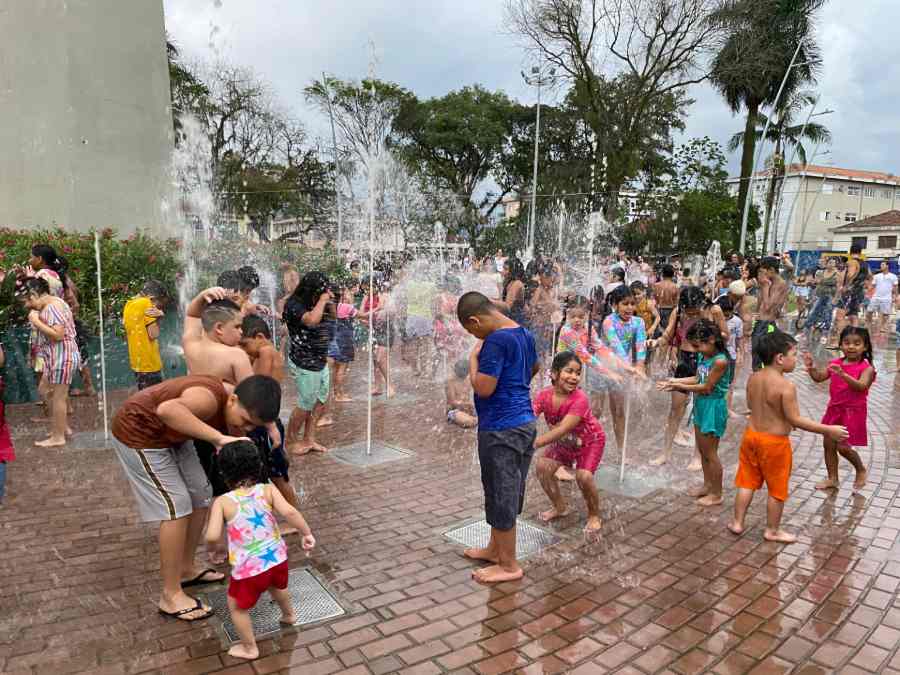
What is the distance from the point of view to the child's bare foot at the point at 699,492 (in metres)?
5.21

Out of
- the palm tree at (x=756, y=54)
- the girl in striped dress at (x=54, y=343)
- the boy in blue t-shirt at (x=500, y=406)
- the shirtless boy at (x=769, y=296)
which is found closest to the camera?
the boy in blue t-shirt at (x=500, y=406)

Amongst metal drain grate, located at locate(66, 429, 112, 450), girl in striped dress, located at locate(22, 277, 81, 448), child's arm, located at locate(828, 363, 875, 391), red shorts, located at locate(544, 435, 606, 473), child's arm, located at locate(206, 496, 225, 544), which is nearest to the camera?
child's arm, located at locate(206, 496, 225, 544)

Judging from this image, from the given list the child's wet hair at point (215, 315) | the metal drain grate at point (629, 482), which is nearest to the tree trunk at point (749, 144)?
the metal drain grate at point (629, 482)

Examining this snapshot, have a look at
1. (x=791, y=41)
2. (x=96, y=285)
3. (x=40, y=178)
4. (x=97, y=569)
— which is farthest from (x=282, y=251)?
(x=791, y=41)

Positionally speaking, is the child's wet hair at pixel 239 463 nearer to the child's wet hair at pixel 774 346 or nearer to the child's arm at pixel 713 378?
the child's arm at pixel 713 378

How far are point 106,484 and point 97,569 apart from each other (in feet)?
5.43

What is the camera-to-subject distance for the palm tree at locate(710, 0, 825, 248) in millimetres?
27141

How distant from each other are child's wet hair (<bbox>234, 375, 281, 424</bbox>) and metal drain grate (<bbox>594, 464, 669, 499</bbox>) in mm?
3248

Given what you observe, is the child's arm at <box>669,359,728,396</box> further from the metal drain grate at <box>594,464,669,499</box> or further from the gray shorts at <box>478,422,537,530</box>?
the gray shorts at <box>478,422,537,530</box>

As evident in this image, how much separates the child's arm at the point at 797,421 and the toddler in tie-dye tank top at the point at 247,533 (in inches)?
127

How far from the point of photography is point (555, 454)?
4.57m

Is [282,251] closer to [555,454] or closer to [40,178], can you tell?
[40,178]

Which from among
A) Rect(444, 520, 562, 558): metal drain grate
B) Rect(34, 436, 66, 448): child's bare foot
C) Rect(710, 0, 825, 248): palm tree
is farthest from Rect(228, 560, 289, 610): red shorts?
Rect(710, 0, 825, 248): palm tree

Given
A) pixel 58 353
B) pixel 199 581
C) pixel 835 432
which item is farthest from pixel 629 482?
pixel 58 353
